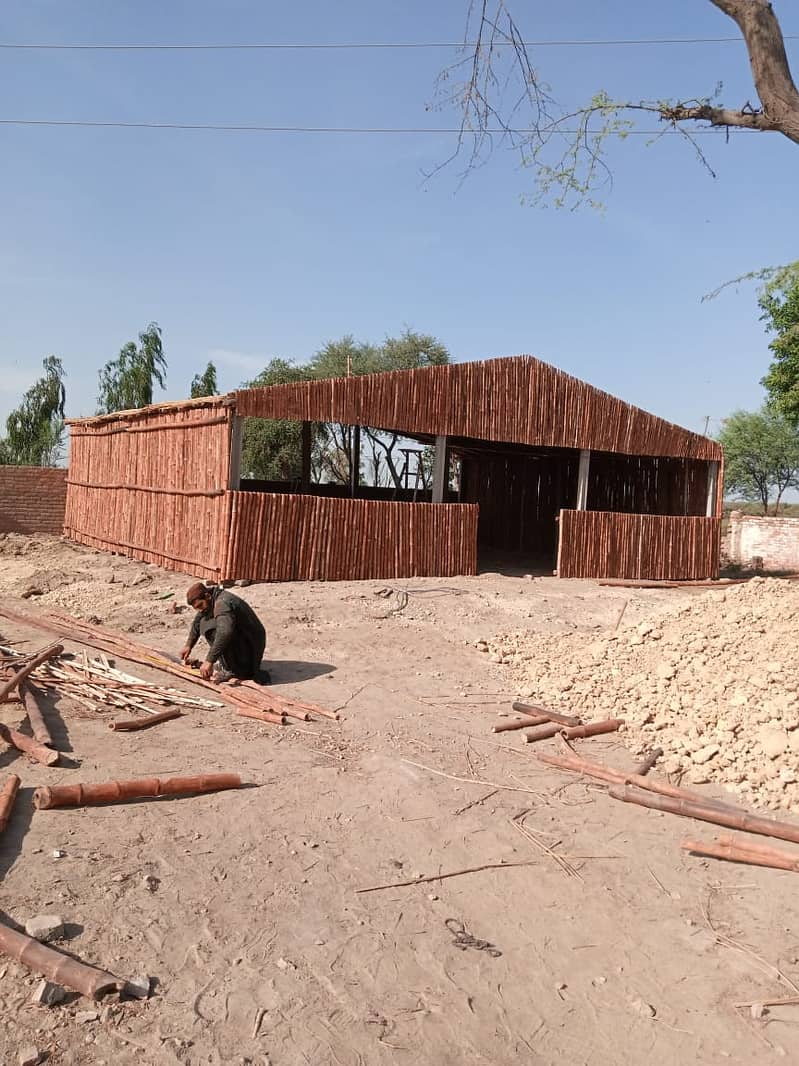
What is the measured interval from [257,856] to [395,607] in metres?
7.33

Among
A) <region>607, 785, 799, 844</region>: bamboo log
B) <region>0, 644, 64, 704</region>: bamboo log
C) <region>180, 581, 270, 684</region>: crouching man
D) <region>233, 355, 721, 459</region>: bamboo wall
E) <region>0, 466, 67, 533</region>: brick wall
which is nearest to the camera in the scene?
Result: <region>607, 785, 799, 844</region>: bamboo log

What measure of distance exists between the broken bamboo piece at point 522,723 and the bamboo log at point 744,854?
2214 millimetres

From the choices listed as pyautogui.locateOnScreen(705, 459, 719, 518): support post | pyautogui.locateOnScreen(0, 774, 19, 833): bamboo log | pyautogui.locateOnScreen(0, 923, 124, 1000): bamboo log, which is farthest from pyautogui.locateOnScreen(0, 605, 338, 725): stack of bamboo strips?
pyautogui.locateOnScreen(705, 459, 719, 518): support post

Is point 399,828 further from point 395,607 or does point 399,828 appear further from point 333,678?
point 395,607

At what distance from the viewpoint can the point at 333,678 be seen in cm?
821

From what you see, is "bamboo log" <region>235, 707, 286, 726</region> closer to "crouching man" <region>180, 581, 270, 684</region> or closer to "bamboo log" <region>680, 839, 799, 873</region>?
"crouching man" <region>180, 581, 270, 684</region>

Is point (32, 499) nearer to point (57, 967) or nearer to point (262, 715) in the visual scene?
point (262, 715)

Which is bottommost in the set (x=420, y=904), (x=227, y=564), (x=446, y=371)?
(x=420, y=904)

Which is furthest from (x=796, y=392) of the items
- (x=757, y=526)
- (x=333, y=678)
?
(x=333, y=678)

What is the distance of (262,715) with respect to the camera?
6.61 m

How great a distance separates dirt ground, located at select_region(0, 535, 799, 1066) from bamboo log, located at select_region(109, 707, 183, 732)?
10 cm

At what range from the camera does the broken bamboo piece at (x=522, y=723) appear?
6898 mm

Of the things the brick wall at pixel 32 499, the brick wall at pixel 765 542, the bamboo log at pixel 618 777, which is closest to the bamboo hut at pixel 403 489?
the brick wall at pixel 32 499

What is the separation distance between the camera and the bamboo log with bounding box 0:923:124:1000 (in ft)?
9.89
